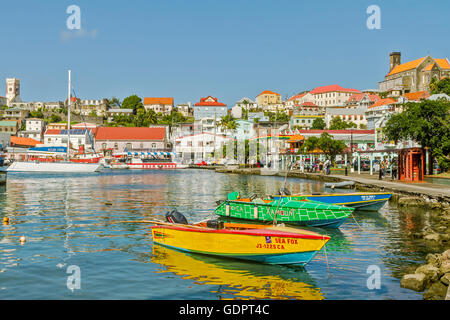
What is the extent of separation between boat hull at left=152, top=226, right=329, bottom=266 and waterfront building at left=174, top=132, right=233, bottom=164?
10823cm

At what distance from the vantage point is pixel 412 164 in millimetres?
40688

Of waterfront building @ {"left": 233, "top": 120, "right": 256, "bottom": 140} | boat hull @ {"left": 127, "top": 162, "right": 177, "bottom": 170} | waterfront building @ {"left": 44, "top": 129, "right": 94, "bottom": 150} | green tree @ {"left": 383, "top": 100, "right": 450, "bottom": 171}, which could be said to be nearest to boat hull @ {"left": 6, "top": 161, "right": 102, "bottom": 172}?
boat hull @ {"left": 127, "top": 162, "right": 177, "bottom": 170}

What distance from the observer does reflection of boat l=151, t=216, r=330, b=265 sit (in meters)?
13.8

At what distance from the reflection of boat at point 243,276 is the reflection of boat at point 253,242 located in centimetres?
33

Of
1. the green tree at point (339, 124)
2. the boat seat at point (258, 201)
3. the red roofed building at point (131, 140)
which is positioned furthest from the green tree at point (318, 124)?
the boat seat at point (258, 201)

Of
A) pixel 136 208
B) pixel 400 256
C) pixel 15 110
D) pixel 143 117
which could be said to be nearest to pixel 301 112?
Result: pixel 143 117

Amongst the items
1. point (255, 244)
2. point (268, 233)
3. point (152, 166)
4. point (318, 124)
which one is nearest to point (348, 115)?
point (318, 124)

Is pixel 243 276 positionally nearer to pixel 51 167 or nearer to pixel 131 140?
pixel 51 167

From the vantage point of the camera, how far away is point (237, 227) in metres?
16.2

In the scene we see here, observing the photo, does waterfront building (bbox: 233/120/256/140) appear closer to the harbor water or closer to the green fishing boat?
the green fishing boat

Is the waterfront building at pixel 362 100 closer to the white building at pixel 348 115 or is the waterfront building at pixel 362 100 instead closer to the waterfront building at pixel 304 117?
the white building at pixel 348 115

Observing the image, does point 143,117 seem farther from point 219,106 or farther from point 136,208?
point 136,208

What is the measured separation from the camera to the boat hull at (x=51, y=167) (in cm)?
7925

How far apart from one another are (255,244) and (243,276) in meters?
1.18
